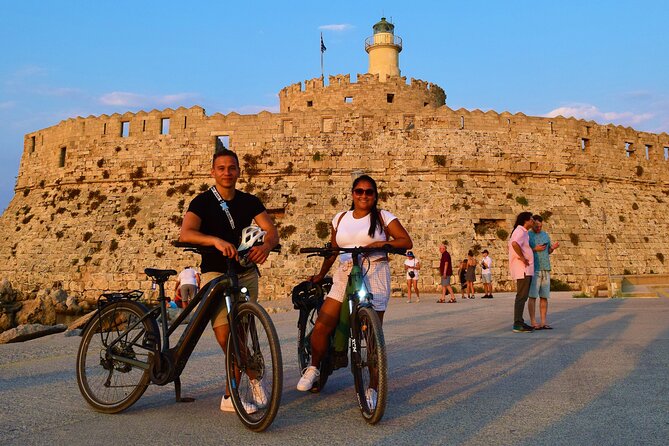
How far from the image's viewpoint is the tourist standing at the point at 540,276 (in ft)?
29.2

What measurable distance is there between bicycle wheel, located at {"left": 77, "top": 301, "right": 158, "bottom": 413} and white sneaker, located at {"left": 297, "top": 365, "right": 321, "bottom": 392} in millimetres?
1089

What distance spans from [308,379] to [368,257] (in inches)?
39.5

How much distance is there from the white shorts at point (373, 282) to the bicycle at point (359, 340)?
8cm

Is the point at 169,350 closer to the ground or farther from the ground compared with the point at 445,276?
closer to the ground

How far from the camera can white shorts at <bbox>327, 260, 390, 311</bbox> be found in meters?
4.32

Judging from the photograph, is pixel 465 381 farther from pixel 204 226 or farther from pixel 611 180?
pixel 611 180

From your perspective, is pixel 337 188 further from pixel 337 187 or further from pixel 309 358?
pixel 309 358

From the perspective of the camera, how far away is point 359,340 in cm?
395

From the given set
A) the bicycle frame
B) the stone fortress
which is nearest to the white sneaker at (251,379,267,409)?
the bicycle frame

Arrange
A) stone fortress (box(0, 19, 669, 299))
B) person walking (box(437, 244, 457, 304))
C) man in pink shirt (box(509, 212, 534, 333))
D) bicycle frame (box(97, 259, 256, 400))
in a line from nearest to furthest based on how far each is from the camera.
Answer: bicycle frame (box(97, 259, 256, 400))
man in pink shirt (box(509, 212, 534, 333))
person walking (box(437, 244, 457, 304))
stone fortress (box(0, 19, 669, 299))

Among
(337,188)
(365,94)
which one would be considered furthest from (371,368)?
(365,94)

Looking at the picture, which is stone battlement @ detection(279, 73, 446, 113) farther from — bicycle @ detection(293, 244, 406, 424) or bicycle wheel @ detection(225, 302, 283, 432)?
bicycle wheel @ detection(225, 302, 283, 432)

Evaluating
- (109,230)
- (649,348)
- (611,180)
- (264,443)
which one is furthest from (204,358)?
(611,180)

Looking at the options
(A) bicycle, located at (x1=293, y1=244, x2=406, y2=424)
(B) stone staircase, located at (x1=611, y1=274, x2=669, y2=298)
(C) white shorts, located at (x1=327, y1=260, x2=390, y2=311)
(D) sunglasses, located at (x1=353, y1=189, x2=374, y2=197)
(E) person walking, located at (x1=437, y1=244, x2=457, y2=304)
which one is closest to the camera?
(A) bicycle, located at (x1=293, y1=244, x2=406, y2=424)
